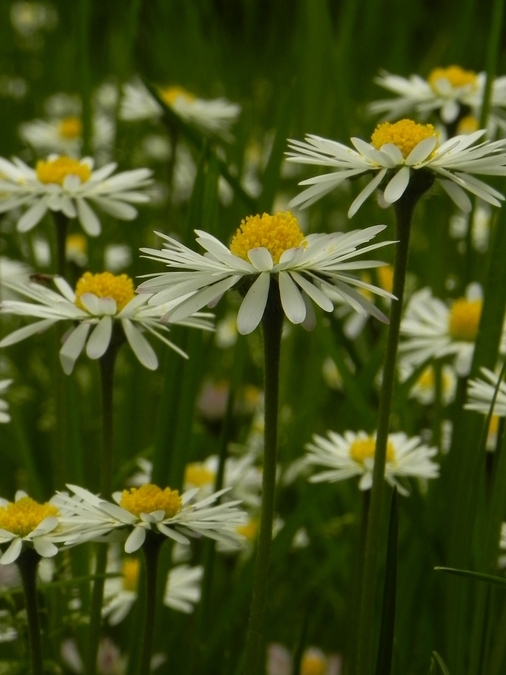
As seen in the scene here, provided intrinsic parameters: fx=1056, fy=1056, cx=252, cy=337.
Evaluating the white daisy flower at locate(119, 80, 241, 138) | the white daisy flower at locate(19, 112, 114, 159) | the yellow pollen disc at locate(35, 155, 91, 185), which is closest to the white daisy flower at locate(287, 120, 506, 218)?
the yellow pollen disc at locate(35, 155, 91, 185)

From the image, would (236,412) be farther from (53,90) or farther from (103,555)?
(53,90)

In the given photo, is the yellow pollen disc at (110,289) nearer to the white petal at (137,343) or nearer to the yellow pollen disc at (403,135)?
the white petal at (137,343)

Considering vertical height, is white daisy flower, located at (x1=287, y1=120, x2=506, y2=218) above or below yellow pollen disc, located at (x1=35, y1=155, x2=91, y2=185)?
below

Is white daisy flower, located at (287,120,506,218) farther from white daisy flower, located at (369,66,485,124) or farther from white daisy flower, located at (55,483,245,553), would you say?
white daisy flower, located at (369,66,485,124)

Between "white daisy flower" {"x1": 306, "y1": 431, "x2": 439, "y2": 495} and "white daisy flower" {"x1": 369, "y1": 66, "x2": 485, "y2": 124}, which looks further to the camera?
"white daisy flower" {"x1": 369, "y1": 66, "x2": 485, "y2": 124}

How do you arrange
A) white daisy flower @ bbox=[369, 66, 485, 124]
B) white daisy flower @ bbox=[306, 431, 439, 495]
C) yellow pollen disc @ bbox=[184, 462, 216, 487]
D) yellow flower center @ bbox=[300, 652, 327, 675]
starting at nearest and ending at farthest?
white daisy flower @ bbox=[306, 431, 439, 495] < yellow flower center @ bbox=[300, 652, 327, 675] < yellow pollen disc @ bbox=[184, 462, 216, 487] < white daisy flower @ bbox=[369, 66, 485, 124]

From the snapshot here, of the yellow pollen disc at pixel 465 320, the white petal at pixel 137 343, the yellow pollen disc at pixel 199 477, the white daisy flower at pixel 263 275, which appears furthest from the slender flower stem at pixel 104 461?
the yellow pollen disc at pixel 465 320

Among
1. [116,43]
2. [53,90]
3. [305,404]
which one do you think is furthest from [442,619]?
[53,90]

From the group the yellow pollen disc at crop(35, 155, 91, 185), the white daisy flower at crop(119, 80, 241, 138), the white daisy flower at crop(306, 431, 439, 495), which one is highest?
the white daisy flower at crop(119, 80, 241, 138)

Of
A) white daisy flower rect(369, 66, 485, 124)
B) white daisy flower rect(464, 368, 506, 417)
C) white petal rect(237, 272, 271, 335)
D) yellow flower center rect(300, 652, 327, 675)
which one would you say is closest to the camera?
white petal rect(237, 272, 271, 335)
